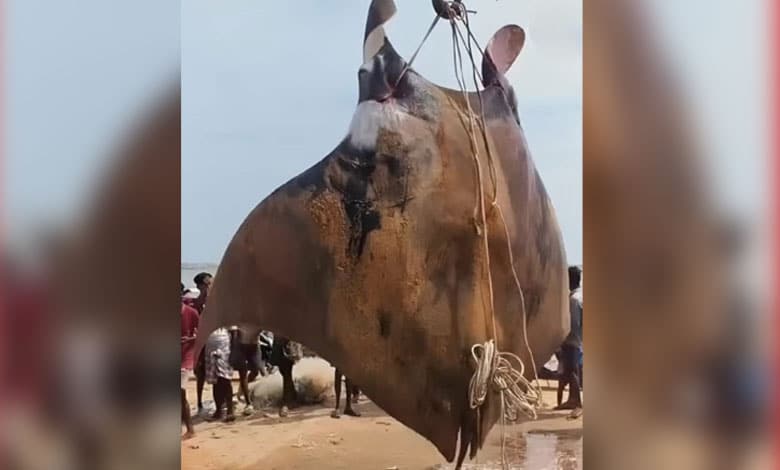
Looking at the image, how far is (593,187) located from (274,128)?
1.81 feet

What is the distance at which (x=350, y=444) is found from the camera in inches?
47.0

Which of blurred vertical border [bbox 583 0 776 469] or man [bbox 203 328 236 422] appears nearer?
blurred vertical border [bbox 583 0 776 469]

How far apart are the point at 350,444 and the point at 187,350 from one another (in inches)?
12.8

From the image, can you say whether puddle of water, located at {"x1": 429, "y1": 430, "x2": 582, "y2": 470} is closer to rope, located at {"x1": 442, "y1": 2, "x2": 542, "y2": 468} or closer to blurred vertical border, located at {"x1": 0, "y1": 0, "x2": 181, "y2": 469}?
Answer: rope, located at {"x1": 442, "y1": 2, "x2": 542, "y2": 468}

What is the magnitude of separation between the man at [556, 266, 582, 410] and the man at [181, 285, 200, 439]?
63 cm

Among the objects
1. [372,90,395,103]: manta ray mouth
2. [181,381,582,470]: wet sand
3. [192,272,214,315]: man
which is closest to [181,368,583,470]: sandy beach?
[181,381,582,470]: wet sand

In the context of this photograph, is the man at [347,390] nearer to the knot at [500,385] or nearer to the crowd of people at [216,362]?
the crowd of people at [216,362]

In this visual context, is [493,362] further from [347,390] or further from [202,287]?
[202,287]

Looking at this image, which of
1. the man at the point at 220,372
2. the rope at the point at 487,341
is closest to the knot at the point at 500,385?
the rope at the point at 487,341

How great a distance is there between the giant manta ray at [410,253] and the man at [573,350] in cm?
2

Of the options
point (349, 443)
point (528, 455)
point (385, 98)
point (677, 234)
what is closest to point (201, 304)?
point (349, 443)

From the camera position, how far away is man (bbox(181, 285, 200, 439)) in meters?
1.20

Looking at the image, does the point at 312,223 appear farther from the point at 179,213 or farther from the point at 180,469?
the point at 180,469

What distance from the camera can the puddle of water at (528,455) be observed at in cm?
119
